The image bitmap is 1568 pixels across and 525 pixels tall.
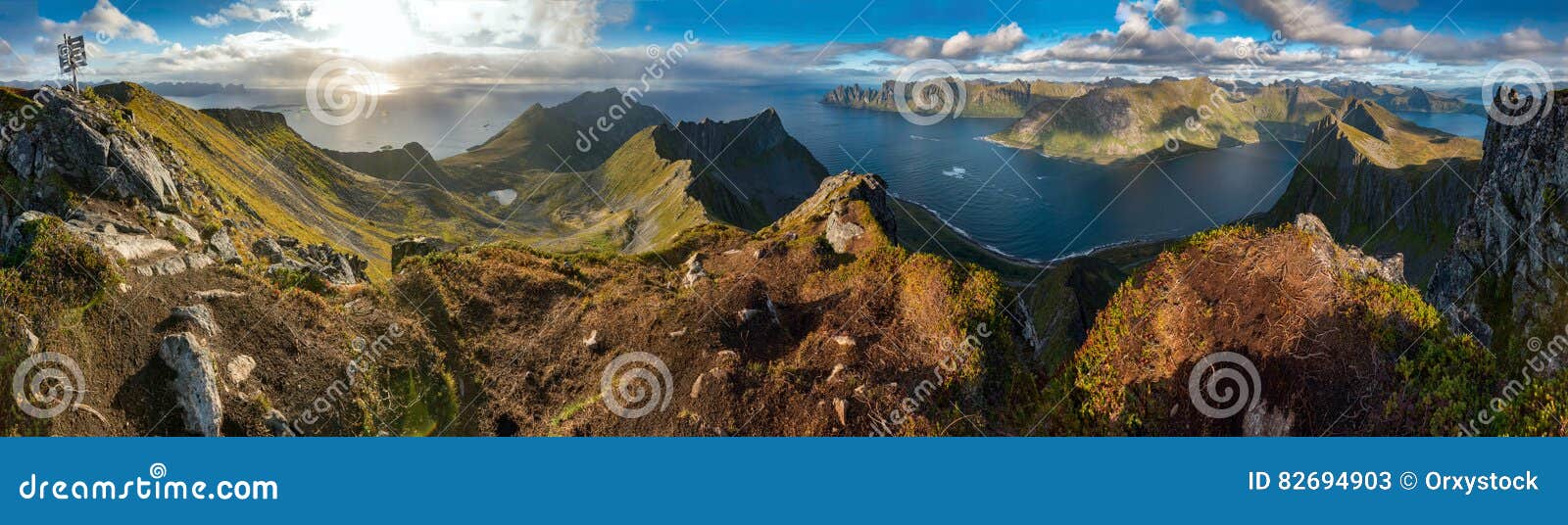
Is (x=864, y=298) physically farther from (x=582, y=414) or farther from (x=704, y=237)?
(x=704, y=237)

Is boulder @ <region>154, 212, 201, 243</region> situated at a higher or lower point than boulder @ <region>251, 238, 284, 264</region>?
higher

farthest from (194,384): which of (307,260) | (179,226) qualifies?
(307,260)

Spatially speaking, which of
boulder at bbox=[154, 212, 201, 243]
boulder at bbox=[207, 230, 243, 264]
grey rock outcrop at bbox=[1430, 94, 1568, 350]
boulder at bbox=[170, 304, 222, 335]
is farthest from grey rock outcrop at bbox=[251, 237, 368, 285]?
grey rock outcrop at bbox=[1430, 94, 1568, 350]

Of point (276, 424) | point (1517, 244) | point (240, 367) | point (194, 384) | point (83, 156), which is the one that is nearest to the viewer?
point (194, 384)

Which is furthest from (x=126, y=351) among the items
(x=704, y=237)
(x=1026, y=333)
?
(x=704, y=237)

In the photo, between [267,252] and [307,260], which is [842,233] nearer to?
[267,252]

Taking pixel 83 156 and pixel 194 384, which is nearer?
pixel 194 384

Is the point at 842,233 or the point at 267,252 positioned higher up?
the point at 267,252

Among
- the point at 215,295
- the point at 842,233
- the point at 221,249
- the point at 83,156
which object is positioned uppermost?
the point at 83,156

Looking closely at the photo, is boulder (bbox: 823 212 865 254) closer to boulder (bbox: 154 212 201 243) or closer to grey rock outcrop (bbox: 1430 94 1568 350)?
boulder (bbox: 154 212 201 243)
